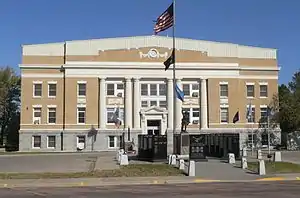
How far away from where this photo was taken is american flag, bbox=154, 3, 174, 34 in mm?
35969

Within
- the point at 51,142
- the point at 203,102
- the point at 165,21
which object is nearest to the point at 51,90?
the point at 51,142

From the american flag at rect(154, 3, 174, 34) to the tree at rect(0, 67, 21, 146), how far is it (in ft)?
166

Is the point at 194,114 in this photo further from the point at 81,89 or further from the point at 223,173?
the point at 223,173

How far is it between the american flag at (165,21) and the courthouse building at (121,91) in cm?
2959

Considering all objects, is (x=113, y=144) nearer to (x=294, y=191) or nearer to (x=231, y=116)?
(x=231, y=116)

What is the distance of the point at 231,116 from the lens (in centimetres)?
6812

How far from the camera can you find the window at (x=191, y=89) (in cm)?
6856

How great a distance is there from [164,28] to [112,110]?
31.8 meters

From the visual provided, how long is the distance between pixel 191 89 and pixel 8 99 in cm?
3349

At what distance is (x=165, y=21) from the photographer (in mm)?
36594

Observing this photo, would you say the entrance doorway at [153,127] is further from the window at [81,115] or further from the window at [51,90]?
the window at [51,90]

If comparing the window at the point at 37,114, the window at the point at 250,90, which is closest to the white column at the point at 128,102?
the window at the point at 37,114

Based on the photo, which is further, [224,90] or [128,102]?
[224,90]

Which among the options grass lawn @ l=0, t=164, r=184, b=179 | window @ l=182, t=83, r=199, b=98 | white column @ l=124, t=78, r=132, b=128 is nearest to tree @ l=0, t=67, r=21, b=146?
white column @ l=124, t=78, r=132, b=128
